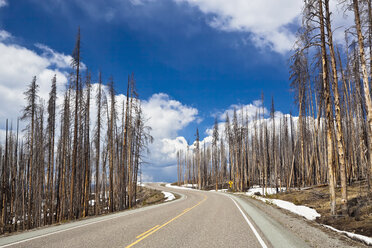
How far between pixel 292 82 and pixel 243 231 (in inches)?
842

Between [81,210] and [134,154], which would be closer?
[81,210]

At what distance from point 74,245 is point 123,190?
20047 mm

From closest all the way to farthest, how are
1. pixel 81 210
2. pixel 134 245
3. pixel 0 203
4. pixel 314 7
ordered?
pixel 134 245
pixel 314 7
pixel 81 210
pixel 0 203

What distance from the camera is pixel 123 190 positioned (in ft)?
83.7

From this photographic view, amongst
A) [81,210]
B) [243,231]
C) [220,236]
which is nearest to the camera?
[220,236]

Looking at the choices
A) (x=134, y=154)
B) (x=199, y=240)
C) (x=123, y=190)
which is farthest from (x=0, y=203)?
(x=199, y=240)

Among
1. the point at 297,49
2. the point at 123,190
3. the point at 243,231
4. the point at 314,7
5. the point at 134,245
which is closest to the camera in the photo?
the point at 134,245

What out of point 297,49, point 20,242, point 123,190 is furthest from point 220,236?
point 123,190

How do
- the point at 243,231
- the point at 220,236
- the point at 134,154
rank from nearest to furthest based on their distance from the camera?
the point at 220,236
the point at 243,231
the point at 134,154

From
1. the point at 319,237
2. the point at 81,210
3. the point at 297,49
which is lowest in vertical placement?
the point at 81,210

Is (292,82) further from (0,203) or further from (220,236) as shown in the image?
(0,203)

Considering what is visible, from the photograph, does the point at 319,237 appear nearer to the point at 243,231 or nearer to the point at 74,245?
the point at 243,231

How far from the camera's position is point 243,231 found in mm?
8016

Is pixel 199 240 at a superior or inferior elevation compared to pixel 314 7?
inferior
